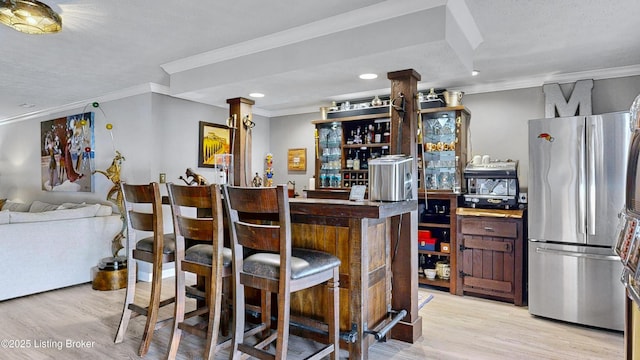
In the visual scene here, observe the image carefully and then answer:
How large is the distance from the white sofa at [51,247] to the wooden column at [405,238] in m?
3.54

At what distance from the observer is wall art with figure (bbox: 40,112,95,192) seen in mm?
5254

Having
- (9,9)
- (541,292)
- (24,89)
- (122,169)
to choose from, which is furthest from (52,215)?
(541,292)

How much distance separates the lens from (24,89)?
4668 millimetres

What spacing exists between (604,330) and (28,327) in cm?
470

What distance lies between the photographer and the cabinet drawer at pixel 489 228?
3.66 meters

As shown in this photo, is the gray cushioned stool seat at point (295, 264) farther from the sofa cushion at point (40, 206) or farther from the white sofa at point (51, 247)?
the sofa cushion at point (40, 206)

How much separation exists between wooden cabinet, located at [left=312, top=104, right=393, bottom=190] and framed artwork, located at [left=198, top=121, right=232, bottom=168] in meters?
1.31

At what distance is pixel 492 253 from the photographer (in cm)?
376

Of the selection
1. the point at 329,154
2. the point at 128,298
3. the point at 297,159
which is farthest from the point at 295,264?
the point at 297,159

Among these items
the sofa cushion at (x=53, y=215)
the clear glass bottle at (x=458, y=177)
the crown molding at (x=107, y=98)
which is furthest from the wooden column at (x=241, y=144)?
the clear glass bottle at (x=458, y=177)

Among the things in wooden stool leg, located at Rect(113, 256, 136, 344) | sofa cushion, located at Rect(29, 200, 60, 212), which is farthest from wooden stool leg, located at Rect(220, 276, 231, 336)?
sofa cushion, located at Rect(29, 200, 60, 212)

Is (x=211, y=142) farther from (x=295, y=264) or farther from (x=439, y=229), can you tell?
(x=295, y=264)

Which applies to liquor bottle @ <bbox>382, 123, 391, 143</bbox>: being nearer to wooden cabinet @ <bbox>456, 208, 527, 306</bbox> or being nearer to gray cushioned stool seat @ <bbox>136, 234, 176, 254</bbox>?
wooden cabinet @ <bbox>456, 208, 527, 306</bbox>

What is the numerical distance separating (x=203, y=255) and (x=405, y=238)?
1.46m
